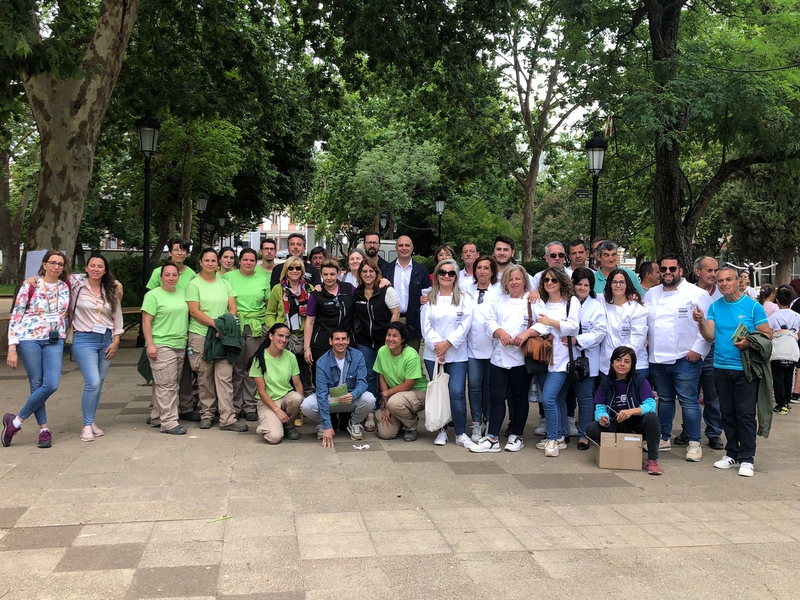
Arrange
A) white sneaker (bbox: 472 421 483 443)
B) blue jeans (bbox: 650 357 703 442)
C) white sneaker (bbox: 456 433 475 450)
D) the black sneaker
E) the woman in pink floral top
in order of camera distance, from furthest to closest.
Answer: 1. the black sneaker
2. white sneaker (bbox: 472 421 483 443)
3. white sneaker (bbox: 456 433 475 450)
4. blue jeans (bbox: 650 357 703 442)
5. the woman in pink floral top

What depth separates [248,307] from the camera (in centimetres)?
785

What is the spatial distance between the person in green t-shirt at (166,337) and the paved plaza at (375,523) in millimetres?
320

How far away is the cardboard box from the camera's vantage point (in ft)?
21.1

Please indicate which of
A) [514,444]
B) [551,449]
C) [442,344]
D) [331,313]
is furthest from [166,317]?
[551,449]

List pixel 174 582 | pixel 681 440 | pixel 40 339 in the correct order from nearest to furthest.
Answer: pixel 174 582 < pixel 40 339 < pixel 681 440

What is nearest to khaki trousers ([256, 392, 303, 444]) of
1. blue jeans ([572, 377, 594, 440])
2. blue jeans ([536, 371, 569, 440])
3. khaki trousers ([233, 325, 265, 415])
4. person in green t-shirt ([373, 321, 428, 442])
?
khaki trousers ([233, 325, 265, 415])

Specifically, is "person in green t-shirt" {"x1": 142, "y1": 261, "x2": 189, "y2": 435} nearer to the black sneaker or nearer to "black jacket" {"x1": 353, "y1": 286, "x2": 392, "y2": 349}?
"black jacket" {"x1": 353, "y1": 286, "x2": 392, "y2": 349}

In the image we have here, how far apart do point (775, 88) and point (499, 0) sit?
5162mm

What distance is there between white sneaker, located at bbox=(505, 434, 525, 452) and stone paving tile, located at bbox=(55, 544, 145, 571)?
146 inches

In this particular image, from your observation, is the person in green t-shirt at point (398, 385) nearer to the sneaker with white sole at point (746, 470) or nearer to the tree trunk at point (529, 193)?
the sneaker with white sole at point (746, 470)

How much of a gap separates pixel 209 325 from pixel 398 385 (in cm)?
206

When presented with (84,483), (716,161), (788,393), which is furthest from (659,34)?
(716,161)

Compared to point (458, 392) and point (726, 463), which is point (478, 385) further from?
point (726, 463)

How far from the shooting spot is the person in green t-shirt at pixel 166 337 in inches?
291
